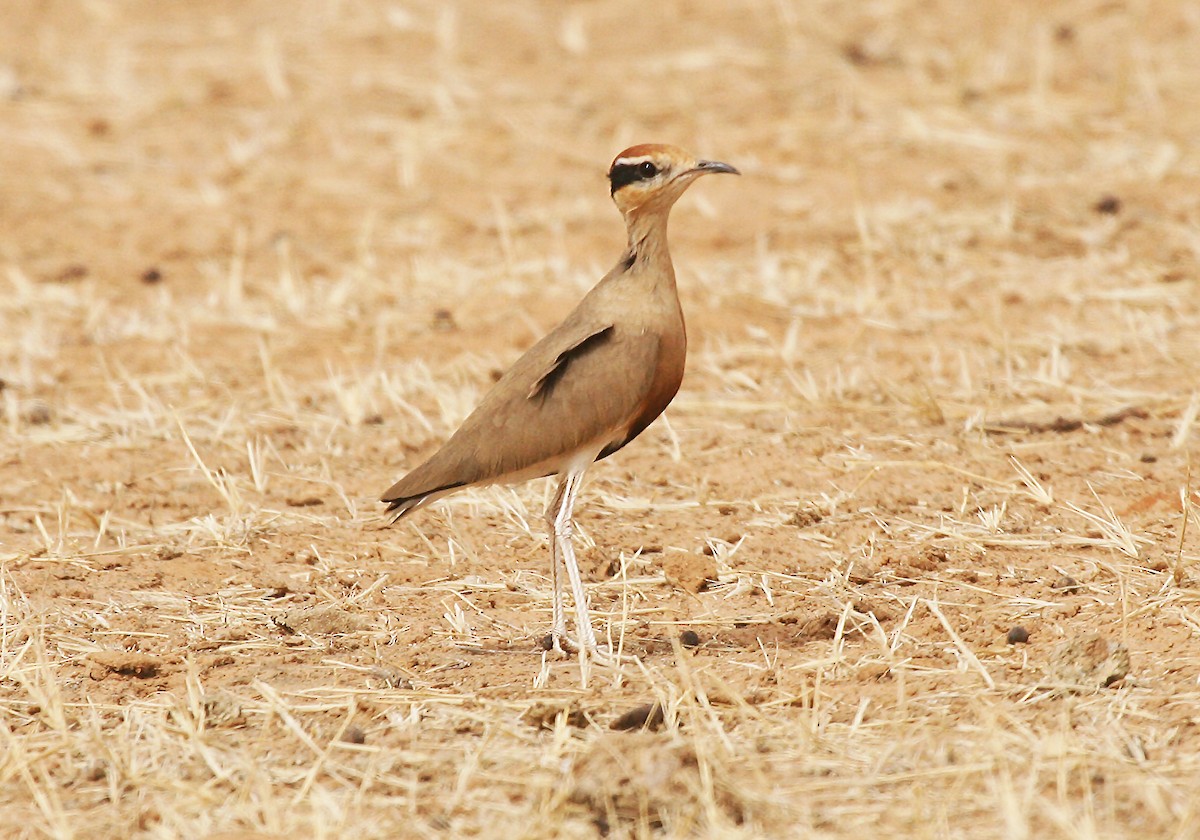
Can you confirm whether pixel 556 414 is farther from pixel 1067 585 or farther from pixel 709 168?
pixel 1067 585

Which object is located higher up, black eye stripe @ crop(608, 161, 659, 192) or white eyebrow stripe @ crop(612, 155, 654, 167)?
white eyebrow stripe @ crop(612, 155, 654, 167)

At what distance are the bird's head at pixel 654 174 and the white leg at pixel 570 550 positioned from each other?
0.87m

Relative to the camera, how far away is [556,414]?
4910mm

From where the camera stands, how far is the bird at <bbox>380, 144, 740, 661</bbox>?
192 inches

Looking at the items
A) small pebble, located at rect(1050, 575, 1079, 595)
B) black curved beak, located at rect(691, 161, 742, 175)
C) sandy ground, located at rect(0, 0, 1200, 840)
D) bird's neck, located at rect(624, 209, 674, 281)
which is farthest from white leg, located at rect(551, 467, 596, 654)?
small pebble, located at rect(1050, 575, 1079, 595)

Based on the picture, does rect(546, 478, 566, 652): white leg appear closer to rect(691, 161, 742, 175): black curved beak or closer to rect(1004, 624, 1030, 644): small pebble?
rect(691, 161, 742, 175): black curved beak

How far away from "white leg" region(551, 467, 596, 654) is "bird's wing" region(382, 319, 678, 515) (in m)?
0.09

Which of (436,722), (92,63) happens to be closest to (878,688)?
(436,722)

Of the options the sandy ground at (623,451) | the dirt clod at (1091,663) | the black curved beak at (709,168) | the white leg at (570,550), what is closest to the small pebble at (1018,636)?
the sandy ground at (623,451)

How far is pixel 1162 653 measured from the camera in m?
4.32

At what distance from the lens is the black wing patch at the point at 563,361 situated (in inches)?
194

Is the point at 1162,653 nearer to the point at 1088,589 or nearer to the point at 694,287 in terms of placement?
the point at 1088,589

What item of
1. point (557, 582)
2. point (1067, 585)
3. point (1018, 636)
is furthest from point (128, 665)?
point (1067, 585)

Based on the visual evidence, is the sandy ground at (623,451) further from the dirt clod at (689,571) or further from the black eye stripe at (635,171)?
the black eye stripe at (635,171)
